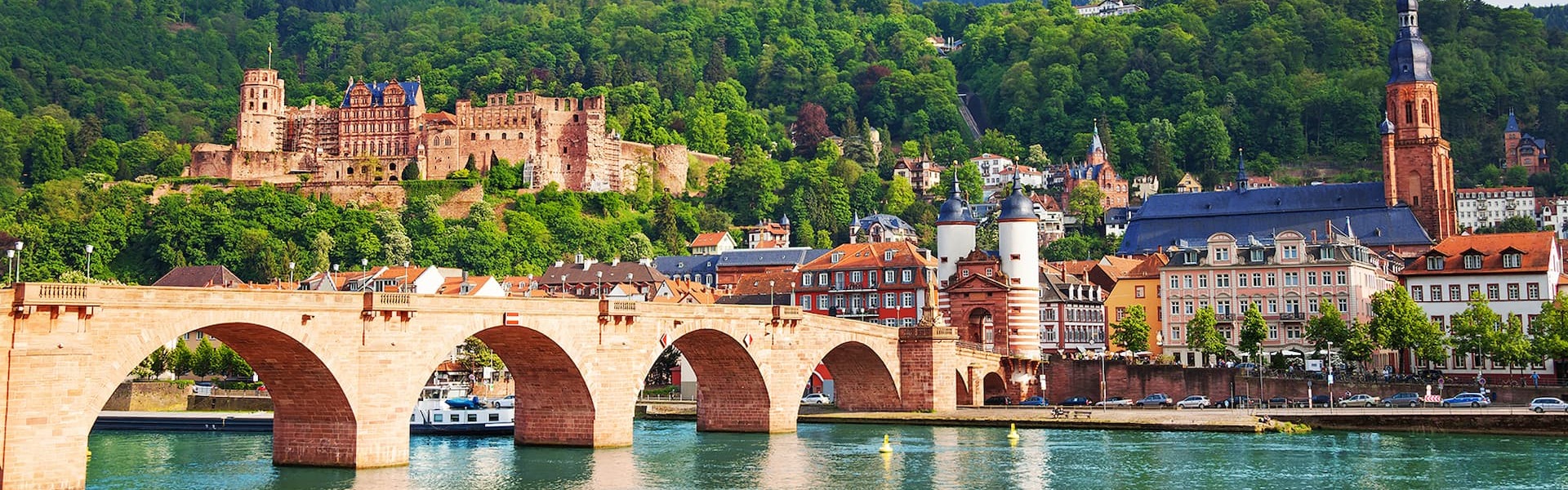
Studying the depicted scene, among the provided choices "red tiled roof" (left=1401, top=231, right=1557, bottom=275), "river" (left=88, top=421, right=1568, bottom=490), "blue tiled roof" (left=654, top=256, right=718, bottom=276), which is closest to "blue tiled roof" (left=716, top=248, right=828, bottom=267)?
"blue tiled roof" (left=654, top=256, right=718, bottom=276)

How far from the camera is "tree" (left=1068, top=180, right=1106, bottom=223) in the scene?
14750 cm

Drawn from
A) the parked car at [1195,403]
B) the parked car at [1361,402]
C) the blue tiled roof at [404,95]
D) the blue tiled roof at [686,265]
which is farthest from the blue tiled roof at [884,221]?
the parked car at [1361,402]

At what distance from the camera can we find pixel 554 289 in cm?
10638

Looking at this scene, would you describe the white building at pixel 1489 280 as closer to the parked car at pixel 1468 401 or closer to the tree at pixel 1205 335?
the parked car at pixel 1468 401

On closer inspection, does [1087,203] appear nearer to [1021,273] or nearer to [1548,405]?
[1021,273]

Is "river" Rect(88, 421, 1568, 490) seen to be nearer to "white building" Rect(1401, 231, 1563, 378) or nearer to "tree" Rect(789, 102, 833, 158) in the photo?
"white building" Rect(1401, 231, 1563, 378)

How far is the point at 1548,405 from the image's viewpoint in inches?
2467

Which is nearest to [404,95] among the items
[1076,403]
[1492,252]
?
[1076,403]

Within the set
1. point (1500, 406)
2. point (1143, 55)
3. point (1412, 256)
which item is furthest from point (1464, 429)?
point (1143, 55)

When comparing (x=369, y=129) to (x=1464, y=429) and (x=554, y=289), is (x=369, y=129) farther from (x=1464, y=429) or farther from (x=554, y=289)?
(x=1464, y=429)

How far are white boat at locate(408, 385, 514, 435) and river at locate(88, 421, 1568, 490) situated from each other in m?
1.66

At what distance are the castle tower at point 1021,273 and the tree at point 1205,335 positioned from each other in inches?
282

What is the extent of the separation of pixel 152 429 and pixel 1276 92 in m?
115

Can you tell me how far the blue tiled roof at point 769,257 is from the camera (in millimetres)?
107188
